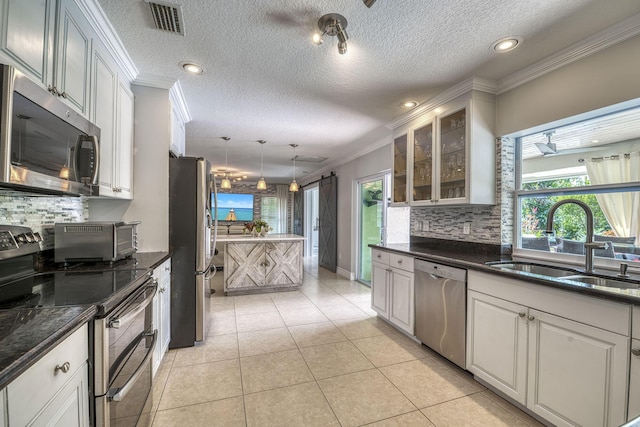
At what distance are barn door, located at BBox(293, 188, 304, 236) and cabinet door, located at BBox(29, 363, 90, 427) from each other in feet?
26.4

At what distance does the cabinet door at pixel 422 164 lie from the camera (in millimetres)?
2932

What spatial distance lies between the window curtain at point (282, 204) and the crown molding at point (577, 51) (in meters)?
8.22

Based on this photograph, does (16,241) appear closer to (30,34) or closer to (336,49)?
(30,34)

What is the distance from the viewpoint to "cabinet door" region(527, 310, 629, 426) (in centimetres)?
130

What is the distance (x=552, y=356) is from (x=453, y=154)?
1.75 meters

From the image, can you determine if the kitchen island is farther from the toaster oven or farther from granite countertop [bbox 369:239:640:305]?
the toaster oven

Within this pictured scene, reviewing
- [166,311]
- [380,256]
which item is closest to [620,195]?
[380,256]

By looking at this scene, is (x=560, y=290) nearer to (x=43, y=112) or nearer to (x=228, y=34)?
(x=228, y=34)

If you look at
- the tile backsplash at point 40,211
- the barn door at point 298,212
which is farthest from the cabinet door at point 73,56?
the barn door at point 298,212

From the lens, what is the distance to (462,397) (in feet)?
6.28

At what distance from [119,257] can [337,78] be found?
221 centimetres

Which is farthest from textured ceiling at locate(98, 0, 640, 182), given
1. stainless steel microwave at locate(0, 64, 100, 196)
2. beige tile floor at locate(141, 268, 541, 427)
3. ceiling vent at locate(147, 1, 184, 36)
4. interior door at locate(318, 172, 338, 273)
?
interior door at locate(318, 172, 338, 273)

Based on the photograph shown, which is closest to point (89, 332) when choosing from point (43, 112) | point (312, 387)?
point (43, 112)

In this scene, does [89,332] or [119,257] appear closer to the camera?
[89,332]
